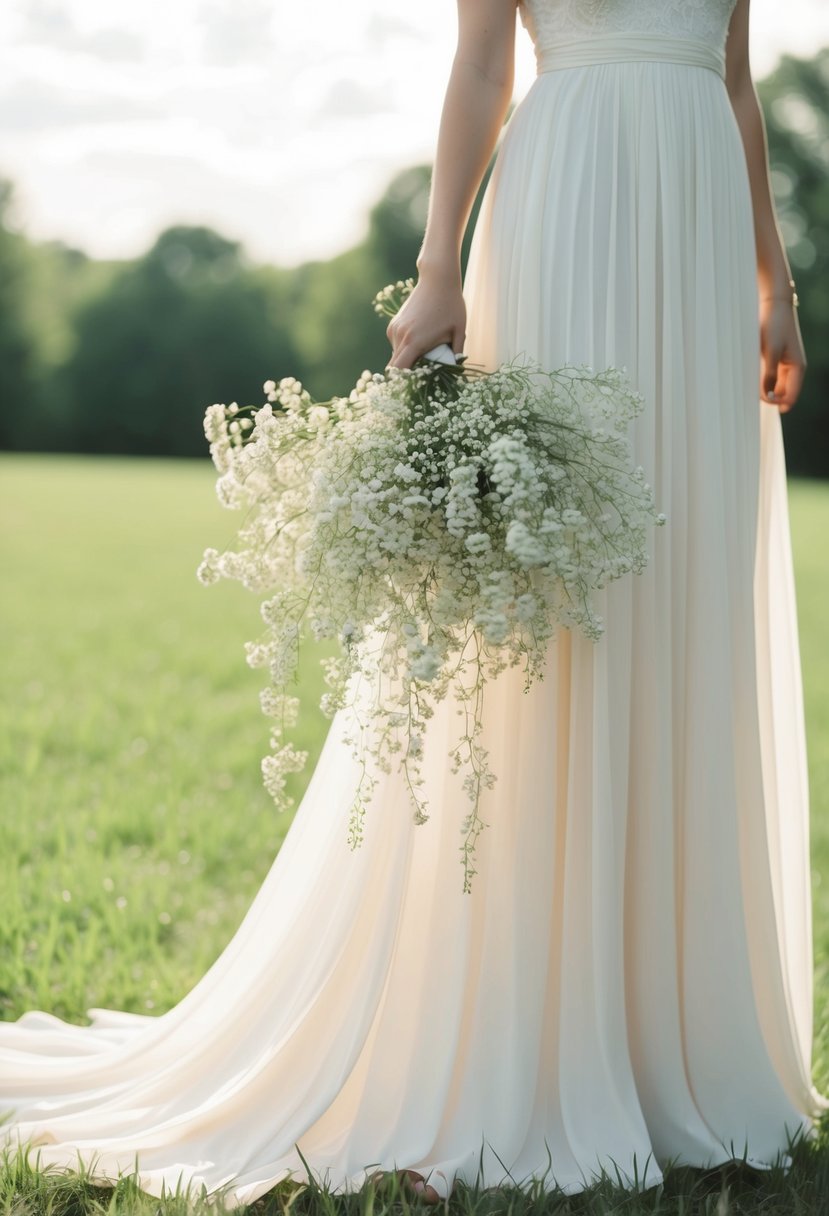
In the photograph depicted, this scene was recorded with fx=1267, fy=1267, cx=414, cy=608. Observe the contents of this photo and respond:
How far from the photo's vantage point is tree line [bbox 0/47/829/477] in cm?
4325

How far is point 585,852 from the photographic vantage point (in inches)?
89.1

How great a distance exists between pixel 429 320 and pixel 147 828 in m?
2.61

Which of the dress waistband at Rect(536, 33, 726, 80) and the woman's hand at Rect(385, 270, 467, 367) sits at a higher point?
the dress waistband at Rect(536, 33, 726, 80)

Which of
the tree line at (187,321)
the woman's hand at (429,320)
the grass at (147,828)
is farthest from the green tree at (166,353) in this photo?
the woman's hand at (429,320)

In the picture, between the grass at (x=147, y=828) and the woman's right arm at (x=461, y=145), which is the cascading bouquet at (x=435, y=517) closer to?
the woman's right arm at (x=461, y=145)

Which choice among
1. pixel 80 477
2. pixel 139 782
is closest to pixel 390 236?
pixel 80 477

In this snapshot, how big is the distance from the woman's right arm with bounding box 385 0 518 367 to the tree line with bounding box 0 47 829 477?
40.7 meters

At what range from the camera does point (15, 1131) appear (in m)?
2.32

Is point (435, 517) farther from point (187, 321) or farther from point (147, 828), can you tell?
point (187, 321)

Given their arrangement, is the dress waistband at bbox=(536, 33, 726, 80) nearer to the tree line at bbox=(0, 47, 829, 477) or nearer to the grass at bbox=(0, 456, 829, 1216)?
the grass at bbox=(0, 456, 829, 1216)

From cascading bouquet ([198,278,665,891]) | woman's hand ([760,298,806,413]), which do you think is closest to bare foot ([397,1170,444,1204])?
cascading bouquet ([198,278,665,891])

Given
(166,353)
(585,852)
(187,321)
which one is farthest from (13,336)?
(585,852)

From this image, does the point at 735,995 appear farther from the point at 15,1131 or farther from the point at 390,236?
the point at 390,236

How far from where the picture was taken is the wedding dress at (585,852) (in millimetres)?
2236
